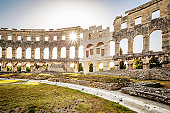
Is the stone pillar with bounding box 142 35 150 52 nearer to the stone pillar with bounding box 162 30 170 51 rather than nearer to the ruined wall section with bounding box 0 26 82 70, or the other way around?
the stone pillar with bounding box 162 30 170 51

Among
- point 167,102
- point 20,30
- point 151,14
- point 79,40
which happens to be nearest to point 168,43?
point 151,14

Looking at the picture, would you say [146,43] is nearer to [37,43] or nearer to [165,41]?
[165,41]

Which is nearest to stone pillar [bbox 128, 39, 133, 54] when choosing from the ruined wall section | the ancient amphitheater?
the ancient amphitheater

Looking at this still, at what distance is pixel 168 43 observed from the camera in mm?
19141

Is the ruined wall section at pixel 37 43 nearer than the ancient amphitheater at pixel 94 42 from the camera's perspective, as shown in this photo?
No

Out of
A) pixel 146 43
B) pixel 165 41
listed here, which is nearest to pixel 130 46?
pixel 146 43

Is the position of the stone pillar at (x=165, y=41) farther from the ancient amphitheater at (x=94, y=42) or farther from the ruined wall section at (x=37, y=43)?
the ruined wall section at (x=37, y=43)

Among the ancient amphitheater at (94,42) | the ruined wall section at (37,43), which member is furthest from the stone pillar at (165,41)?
the ruined wall section at (37,43)

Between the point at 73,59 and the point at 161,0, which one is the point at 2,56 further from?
the point at 161,0

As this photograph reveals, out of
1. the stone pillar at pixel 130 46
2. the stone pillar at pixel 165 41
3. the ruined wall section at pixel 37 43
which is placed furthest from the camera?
the ruined wall section at pixel 37 43

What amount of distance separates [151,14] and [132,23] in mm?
4161

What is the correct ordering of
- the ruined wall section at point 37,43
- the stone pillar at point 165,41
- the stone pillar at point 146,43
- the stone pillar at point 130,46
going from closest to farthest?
1. the stone pillar at point 165,41
2. the stone pillar at point 146,43
3. the stone pillar at point 130,46
4. the ruined wall section at point 37,43

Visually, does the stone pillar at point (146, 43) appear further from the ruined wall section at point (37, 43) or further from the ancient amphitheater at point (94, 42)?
the ruined wall section at point (37, 43)

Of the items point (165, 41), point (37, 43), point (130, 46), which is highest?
point (37, 43)
